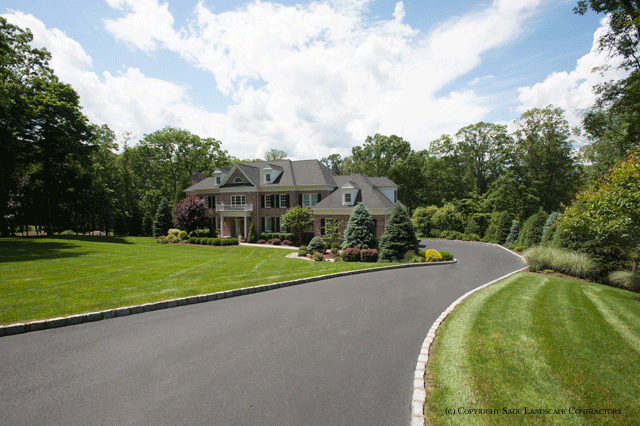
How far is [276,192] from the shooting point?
37.3 metres

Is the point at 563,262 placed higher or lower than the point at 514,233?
lower

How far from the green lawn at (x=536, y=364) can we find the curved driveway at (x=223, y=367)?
32.0 inches

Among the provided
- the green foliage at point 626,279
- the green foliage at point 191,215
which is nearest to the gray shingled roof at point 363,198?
the green foliage at point 191,215

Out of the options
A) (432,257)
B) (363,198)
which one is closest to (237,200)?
(363,198)

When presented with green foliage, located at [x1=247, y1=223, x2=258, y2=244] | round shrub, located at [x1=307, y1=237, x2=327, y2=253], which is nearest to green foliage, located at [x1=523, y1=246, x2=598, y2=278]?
round shrub, located at [x1=307, y1=237, x2=327, y2=253]

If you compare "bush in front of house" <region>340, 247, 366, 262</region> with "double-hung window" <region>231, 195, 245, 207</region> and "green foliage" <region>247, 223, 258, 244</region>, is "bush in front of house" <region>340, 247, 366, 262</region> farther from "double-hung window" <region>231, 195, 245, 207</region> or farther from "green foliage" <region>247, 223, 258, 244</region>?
"double-hung window" <region>231, 195, 245, 207</region>

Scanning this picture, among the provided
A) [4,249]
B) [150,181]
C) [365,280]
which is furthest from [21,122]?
[365,280]

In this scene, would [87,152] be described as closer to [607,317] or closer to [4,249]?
[4,249]

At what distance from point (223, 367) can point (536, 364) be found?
6171mm

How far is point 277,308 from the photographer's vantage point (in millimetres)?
9547

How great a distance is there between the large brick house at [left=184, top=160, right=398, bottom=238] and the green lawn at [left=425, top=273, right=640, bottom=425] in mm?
23126

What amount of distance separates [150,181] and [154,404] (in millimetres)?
54272

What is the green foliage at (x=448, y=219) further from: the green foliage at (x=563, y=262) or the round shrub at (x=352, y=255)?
the round shrub at (x=352, y=255)

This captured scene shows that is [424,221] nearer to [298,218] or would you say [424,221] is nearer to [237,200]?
[298,218]
